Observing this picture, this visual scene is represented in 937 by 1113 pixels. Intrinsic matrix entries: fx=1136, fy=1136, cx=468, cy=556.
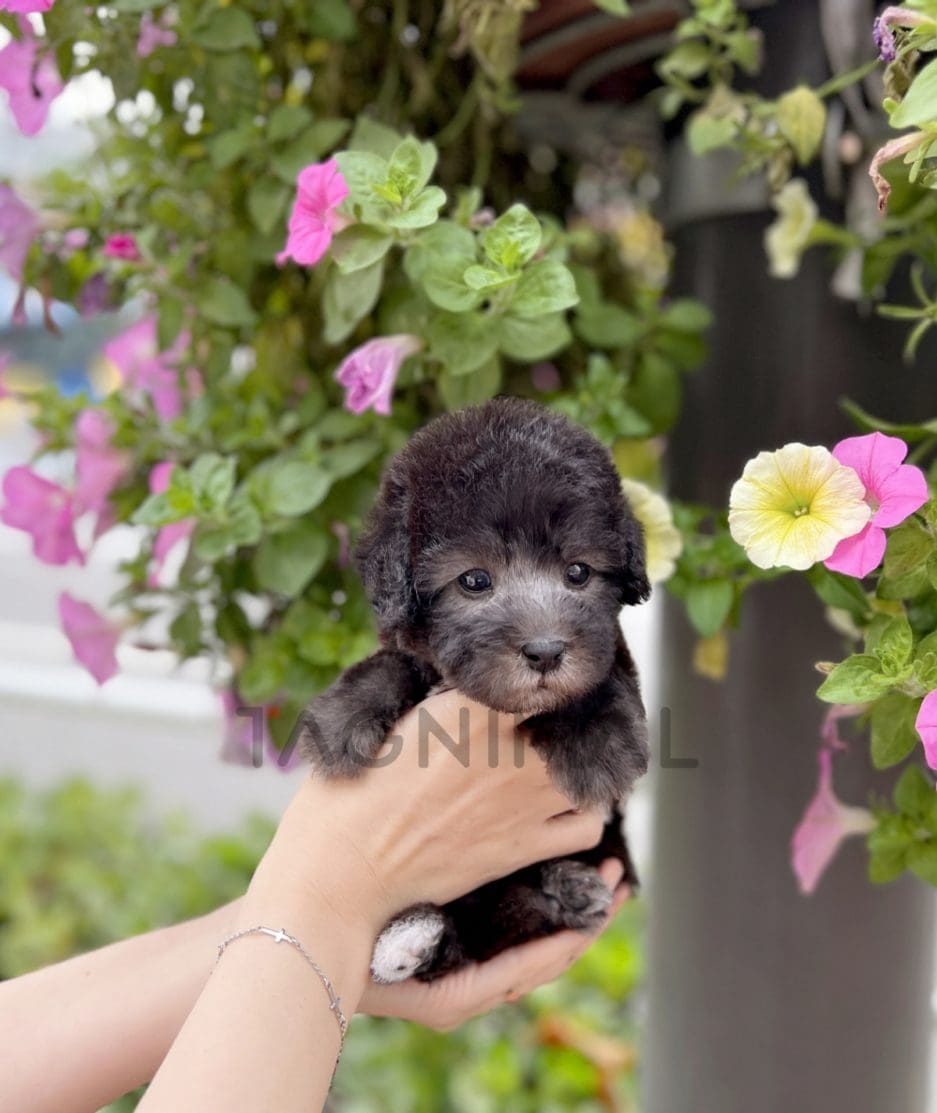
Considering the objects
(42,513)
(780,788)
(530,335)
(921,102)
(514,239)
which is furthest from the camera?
(780,788)

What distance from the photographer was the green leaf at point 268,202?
1.32m

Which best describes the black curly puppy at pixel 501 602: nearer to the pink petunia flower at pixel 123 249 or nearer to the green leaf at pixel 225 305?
the green leaf at pixel 225 305

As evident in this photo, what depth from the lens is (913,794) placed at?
111 cm

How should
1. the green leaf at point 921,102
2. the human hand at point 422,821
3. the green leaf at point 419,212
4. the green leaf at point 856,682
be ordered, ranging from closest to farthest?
the green leaf at point 921,102
the green leaf at point 856,682
the green leaf at point 419,212
the human hand at point 422,821

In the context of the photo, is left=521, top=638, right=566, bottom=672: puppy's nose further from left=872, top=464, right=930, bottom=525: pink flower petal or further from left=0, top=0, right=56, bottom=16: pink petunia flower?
left=0, top=0, right=56, bottom=16: pink petunia flower

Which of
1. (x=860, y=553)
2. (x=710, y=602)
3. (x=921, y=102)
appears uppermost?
(x=921, y=102)

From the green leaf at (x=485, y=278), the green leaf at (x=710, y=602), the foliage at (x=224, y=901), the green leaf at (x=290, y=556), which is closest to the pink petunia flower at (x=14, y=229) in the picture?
the green leaf at (x=290, y=556)

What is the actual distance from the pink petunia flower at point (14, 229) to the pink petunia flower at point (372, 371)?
571 mm

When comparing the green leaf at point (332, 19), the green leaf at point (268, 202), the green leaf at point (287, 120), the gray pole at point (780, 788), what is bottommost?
the gray pole at point (780, 788)

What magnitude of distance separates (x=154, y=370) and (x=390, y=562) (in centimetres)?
71

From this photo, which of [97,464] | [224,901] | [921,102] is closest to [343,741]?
[97,464]

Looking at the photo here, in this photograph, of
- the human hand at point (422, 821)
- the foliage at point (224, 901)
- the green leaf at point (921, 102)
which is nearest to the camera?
the green leaf at point (921, 102)

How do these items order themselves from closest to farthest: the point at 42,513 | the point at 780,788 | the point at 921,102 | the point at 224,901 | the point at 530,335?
the point at 921,102, the point at 530,335, the point at 42,513, the point at 780,788, the point at 224,901

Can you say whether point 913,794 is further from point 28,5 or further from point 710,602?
point 28,5
